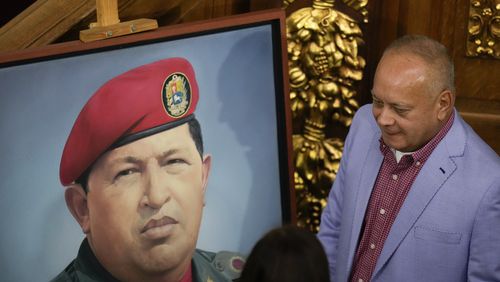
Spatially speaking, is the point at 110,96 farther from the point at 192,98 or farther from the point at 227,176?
the point at 227,176

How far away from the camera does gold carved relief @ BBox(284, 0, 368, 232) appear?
11.6 ft

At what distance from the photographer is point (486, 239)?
267cm

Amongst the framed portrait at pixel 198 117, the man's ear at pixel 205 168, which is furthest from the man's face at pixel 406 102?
the man's ear at pixel 205 168

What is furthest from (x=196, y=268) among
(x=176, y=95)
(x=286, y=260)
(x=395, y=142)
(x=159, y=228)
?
(x=286, y=260)

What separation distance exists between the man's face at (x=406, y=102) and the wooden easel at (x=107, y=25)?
0.74 meters

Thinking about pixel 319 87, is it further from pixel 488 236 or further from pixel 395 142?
pixel 488 236

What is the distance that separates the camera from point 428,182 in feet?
9.12

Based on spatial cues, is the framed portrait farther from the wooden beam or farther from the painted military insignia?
the wooden beam

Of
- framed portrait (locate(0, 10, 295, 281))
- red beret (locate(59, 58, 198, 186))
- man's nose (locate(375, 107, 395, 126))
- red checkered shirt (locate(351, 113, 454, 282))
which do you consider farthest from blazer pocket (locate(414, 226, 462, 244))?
red beret (locate(59, 58, 198, 186))

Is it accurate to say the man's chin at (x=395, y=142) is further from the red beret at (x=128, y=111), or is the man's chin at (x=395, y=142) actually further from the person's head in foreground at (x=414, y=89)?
the red beret at (x=128, y=111)

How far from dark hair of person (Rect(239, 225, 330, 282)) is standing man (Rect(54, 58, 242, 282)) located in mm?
1005

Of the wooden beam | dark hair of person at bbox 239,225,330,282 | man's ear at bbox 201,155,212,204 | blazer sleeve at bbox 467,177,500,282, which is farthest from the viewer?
man's ear at bbox 201,155,212,204

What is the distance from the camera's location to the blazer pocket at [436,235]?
8.97 ft

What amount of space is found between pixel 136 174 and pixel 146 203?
0.09m
